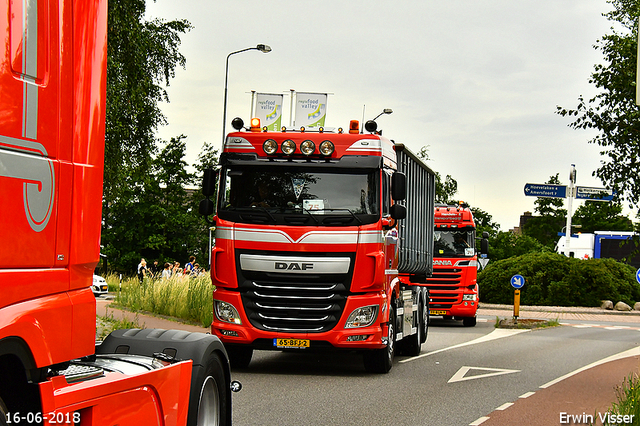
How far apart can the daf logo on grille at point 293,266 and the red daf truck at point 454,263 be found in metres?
12.5

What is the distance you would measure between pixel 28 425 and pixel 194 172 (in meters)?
55.2

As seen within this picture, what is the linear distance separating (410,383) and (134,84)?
460 inches

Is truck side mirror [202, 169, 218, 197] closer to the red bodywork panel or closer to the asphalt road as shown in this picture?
the asphalt road

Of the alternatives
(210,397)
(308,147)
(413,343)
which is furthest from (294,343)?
(210,397)

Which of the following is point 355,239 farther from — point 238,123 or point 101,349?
point 101,349

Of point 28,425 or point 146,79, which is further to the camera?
point 146,79

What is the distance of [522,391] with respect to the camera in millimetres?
10891

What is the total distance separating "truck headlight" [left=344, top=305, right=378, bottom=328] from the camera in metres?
11.3

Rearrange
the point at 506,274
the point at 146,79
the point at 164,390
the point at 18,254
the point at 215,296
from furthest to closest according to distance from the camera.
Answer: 1. the point at 506,274
2. the point at 146,79
3. the point at 215,296
4. the point at 164,390
5. the point at 18,254

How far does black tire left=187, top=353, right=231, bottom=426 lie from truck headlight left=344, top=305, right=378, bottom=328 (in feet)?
17.5

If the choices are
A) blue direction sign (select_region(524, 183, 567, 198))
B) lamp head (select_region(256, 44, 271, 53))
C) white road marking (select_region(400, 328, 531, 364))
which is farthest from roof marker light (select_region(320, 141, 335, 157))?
blue direction sign (select_region(524, 183, 567, 198))

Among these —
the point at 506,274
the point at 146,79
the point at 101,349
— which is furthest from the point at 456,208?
the point at 101,349

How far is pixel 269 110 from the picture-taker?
43.2ft

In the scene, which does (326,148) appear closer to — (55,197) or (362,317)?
(362,317)
